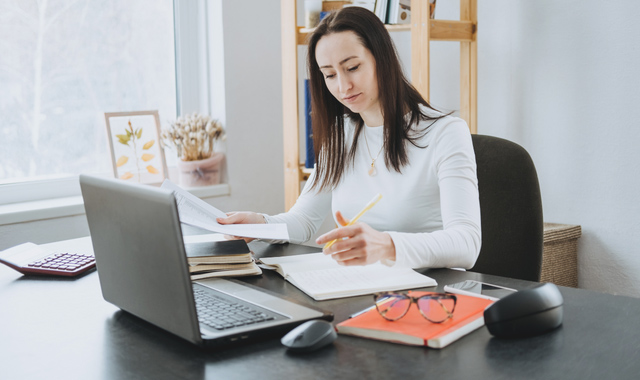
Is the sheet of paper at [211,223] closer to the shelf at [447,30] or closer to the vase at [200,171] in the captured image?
the shelf at [447,30]

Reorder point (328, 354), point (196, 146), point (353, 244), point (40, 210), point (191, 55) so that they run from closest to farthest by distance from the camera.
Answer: point (328, 354)
point (353, 244)
point (40, 210)
point (196, 146)
point (191, 55)

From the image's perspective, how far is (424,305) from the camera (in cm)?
90

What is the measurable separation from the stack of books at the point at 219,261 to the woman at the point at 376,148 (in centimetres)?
18

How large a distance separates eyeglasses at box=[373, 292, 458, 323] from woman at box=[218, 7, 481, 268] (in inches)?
17.2

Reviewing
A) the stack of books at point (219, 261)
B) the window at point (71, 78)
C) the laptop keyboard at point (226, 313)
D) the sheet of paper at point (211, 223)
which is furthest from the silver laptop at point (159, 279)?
the window at point (71, 78)

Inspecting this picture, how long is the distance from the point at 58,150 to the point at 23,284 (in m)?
1.44

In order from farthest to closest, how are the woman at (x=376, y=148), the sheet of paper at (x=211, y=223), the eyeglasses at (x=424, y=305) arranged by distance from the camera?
1. the woman at (x=376, y=148)
2. the sheet of paper at (x=211, y=223)
3. the eyeglasses at (x=424, y=305)

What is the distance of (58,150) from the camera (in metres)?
2.59

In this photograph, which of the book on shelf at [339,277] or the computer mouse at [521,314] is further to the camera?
the book on shelf at [339,277]

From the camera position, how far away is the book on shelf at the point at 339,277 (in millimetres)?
1104

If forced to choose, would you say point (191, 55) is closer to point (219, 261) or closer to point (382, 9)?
point (382, 9)

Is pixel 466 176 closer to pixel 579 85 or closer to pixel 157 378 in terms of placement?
pixel 157 378

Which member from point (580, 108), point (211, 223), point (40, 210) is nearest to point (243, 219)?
point (211, 223)

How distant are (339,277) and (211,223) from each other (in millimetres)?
318
